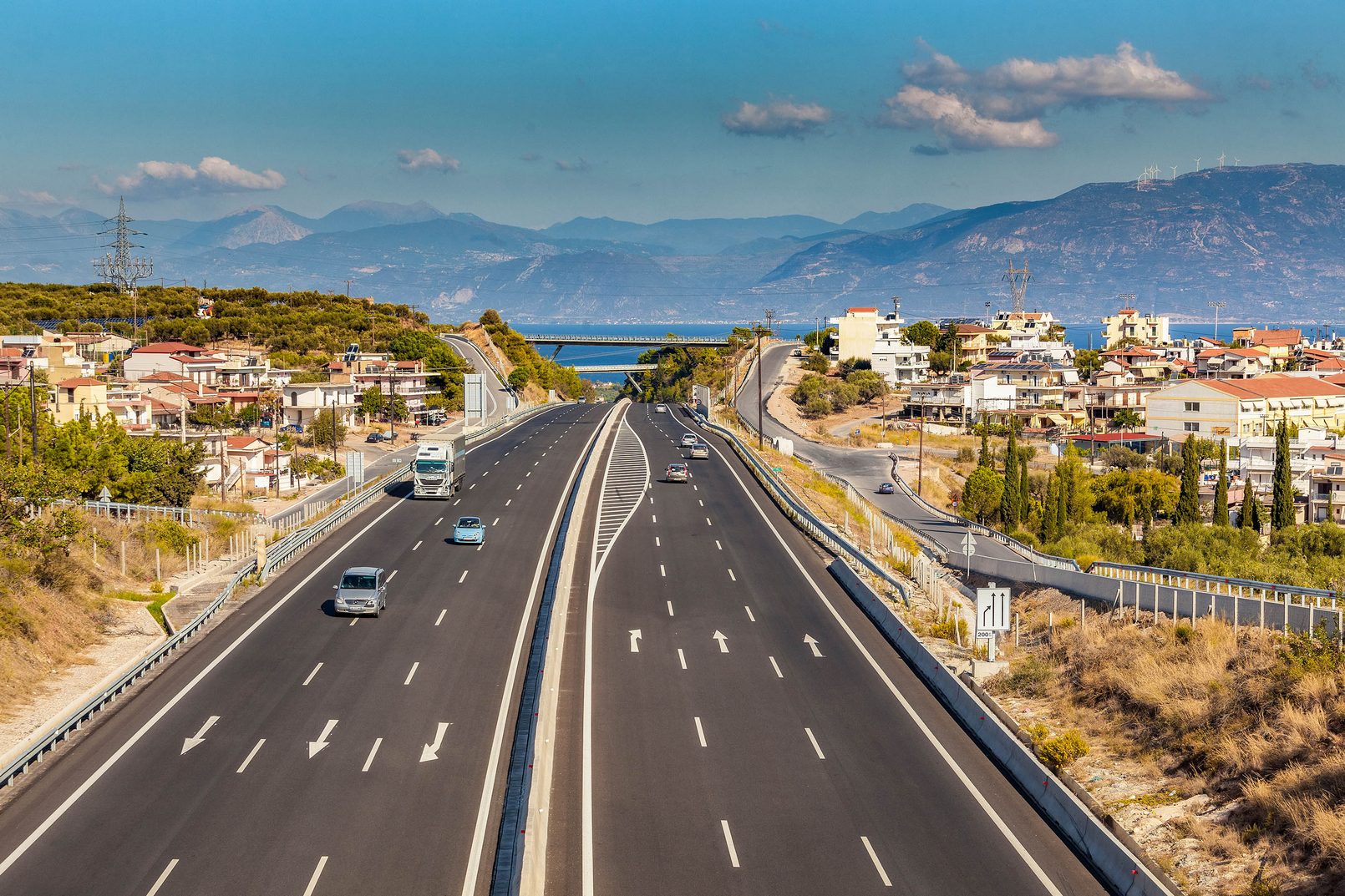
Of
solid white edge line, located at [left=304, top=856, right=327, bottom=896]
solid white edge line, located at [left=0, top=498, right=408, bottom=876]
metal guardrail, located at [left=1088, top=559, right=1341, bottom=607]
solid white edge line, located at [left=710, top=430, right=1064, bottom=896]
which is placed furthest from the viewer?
metal guardrail, located at [left=1088, top=559, right=1341, bottom=607]

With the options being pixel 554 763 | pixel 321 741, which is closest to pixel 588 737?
pixel 554 763

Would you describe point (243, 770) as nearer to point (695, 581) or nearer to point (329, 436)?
point (695, 581)

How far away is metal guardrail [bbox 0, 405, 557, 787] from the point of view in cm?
2586

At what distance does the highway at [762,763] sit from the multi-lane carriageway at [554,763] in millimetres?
69

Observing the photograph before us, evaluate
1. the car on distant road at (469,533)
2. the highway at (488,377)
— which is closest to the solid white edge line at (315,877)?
the car on distant road at (469,533)

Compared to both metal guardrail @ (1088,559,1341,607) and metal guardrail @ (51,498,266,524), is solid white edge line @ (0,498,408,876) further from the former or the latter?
metal guardrail @ (1088,559,1341,607)

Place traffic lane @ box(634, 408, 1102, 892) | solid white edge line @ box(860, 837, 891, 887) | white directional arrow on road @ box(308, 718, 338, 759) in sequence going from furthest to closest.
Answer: white directional arrow on road @ box(308, 718, 338, 759), traffic lane @ box(634, 408, 1102, 892), solid white edge line @ box(860, 837, 891, 887)

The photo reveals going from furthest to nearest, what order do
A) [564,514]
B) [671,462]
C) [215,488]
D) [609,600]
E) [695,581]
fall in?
[671,462], [215,488], [564,514], [695,581], [609,600]

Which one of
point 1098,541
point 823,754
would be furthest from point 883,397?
point 823,754

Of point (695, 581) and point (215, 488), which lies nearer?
point (695, 581)

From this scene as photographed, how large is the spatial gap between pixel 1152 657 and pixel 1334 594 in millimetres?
7927

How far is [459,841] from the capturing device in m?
21.9

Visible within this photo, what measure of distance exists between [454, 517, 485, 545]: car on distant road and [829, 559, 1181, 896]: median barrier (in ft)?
67.6

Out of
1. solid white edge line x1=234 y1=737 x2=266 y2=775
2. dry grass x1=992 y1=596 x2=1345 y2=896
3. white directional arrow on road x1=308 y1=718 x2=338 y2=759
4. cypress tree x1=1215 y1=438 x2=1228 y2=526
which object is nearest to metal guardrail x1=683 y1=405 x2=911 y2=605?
dry grass x1=992 y1=596 x2=1345 y2=896
